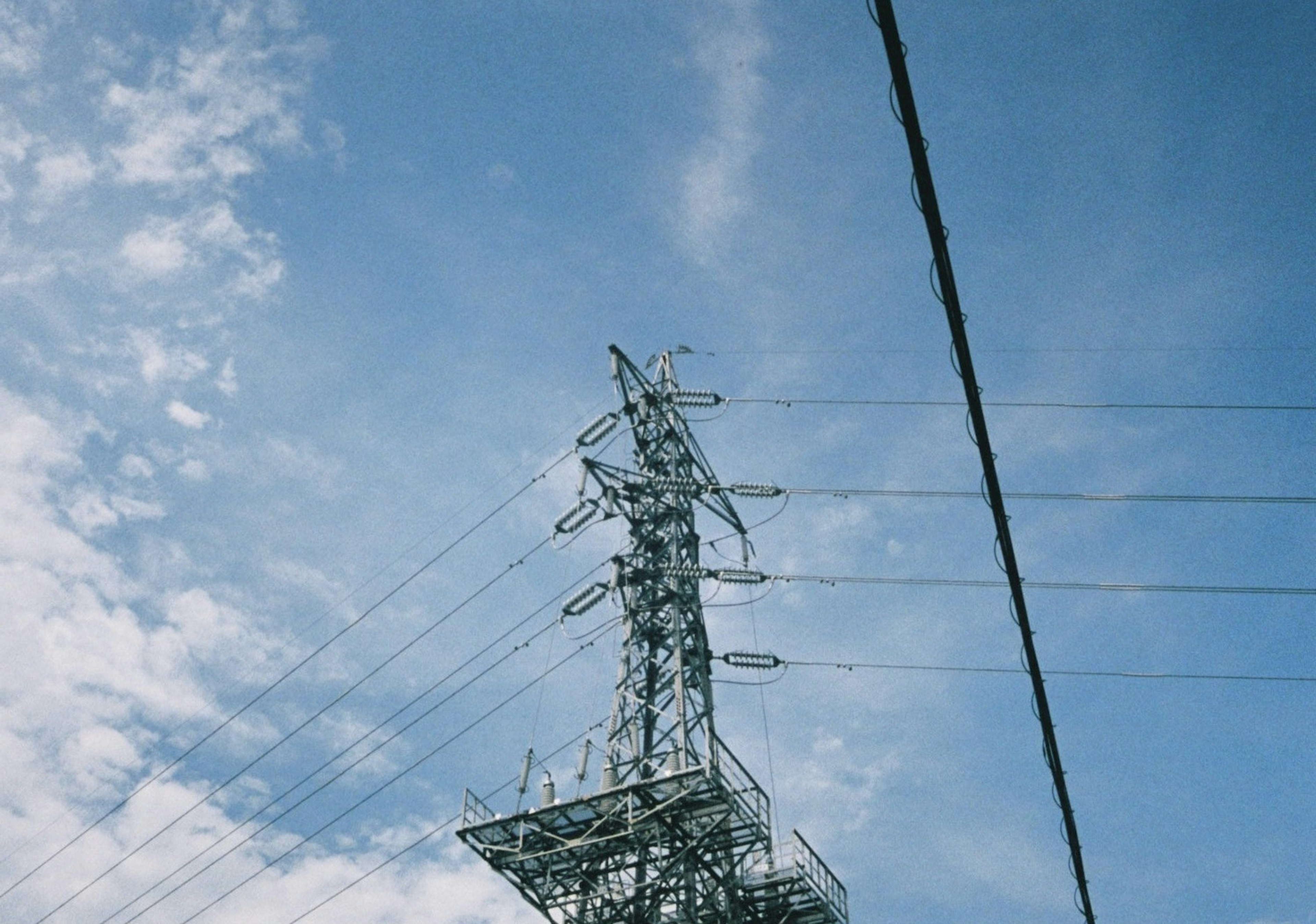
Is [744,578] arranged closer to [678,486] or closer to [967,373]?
[678,486]

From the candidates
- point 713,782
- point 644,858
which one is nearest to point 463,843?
point 644,858

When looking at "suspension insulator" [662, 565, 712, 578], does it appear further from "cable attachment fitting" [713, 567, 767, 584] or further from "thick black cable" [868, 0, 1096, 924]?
"thick black cable" [868, 0, 1096, 924]

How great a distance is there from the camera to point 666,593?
84.8 ft

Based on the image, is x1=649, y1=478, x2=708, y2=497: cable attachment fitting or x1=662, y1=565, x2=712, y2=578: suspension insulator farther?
x1=649, y1=478, x2=708, y2=497: cable attachment fitting

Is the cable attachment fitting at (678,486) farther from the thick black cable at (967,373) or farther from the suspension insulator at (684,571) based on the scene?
the thick black cable at (967,373)

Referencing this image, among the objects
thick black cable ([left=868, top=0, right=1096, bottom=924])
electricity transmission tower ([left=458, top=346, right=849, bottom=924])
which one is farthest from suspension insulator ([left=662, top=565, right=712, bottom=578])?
thick black cable ([left=868, top=0, right=1096, bottom=924])

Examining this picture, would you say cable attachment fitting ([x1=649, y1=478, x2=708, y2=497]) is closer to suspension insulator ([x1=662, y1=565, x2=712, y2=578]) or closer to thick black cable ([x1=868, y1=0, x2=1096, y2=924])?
suspension insulator ([x1=662, y1=565, x2=712, y2=578])

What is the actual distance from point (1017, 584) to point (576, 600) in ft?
52.8

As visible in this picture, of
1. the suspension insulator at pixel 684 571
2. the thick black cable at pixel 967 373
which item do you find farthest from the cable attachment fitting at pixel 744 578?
the thick black cable at pixel 967 373

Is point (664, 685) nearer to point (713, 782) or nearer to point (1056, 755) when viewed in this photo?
point (713, 782)

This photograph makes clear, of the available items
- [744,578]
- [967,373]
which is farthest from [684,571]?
[967,373]

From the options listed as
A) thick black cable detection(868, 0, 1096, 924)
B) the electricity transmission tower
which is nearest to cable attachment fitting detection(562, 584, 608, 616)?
→ the electricity transmission tower

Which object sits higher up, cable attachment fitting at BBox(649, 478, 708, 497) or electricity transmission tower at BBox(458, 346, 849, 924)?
cable attachment fitting at BBox(649, 478, 708, 497)

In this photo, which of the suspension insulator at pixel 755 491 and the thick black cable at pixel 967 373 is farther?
the suspension insulator at pixel 755 491
